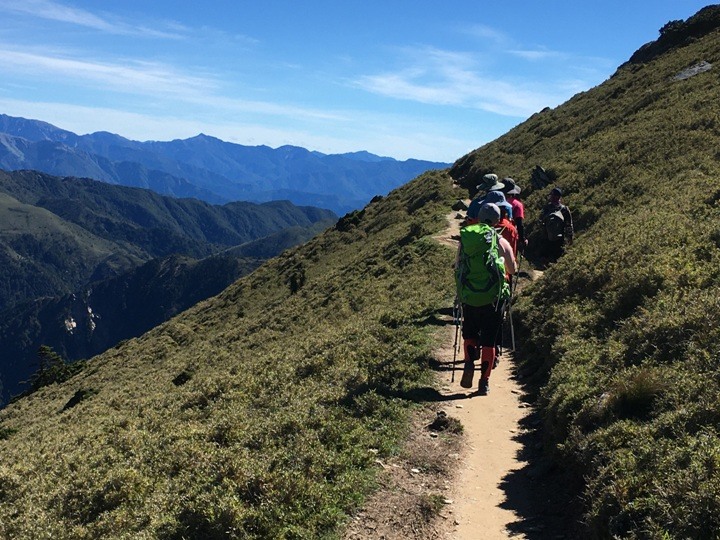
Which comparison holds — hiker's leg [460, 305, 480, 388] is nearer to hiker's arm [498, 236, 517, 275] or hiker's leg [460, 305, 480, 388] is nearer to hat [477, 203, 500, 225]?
hiker's arm [498, 236, 517, 275]

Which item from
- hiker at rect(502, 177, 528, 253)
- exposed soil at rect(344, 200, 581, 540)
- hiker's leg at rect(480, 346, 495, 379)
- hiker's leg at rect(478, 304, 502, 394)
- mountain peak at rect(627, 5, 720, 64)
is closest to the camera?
exposed soil at rect(344, 200, 581, 540)

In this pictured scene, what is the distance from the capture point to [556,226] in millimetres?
19906

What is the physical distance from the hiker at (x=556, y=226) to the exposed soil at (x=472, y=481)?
34.5ft

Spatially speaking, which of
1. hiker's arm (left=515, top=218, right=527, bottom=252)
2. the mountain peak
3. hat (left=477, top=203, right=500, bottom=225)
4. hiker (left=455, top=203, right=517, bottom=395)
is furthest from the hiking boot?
the mountain peak

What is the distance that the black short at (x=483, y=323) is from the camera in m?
10.4

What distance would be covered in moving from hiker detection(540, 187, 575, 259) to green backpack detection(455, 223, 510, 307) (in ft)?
34.6

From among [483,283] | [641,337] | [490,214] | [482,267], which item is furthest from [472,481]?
[490,214]

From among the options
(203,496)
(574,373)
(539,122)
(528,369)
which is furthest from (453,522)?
(539,122)

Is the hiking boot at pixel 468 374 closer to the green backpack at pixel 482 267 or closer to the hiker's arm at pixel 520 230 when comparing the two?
the green backpack at pixel 482 267

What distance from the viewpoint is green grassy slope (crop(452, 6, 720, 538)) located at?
560 cm

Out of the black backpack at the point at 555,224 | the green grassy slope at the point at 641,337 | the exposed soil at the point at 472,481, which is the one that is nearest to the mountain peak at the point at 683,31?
the green grassy slope at the point at 641,337

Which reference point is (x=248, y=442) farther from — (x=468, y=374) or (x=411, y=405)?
(x=468, y=374)

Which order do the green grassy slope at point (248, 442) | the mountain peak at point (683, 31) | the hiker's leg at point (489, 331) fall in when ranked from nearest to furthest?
the green grassy slope at point (248, 442), the hiker's leg at point (489, 331), the mountain peak at point (683, 31)

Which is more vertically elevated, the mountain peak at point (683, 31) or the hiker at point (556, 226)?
the mountain peak at point (683, 31)
